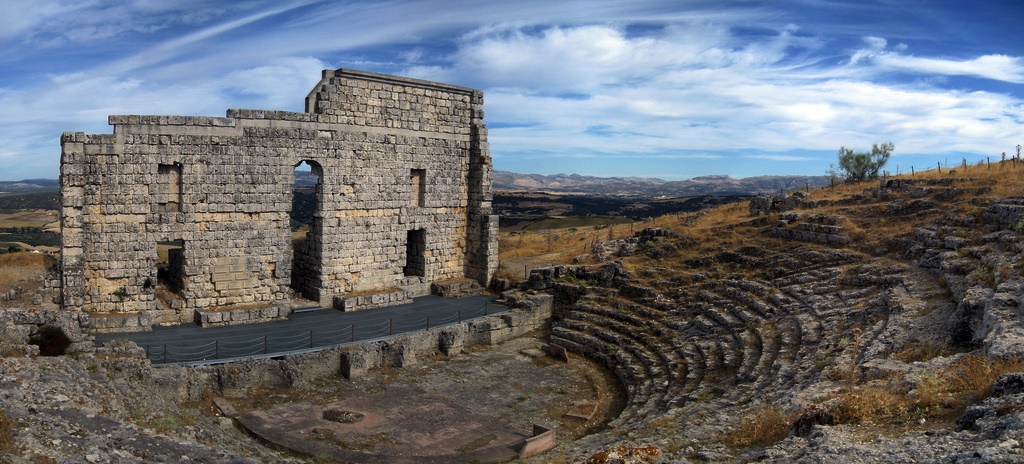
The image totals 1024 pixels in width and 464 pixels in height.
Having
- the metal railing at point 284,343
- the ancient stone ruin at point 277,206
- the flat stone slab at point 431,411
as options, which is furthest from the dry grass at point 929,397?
the ancient stone ruin at point 277,206

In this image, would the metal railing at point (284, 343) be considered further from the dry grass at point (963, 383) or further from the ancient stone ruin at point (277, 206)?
the dry grass at point (963, 383)

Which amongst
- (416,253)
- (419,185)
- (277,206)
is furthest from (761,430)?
(416,253)

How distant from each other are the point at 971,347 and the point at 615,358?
958 cm

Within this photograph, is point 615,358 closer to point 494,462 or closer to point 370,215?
point 494,462

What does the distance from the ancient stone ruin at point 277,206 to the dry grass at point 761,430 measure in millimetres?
14936

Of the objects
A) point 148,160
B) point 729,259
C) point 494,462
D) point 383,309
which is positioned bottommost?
point 494,462

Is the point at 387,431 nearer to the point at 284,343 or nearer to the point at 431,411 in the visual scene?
the point at 431,411

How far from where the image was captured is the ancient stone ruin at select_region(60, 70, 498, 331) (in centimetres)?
1970

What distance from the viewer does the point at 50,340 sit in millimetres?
15539

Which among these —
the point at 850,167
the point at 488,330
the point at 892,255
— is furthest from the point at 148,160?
the point at 850,167

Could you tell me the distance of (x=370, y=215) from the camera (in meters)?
24.4

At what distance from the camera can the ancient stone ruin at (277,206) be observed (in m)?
19.7

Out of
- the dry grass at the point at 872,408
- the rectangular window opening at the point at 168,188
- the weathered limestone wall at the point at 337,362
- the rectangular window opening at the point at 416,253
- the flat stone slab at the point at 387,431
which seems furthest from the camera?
the rectangular window opening at the point at 416,253

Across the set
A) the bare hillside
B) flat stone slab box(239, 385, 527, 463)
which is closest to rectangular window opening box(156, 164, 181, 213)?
flat stone slab box(239, 385, 527, 463)
